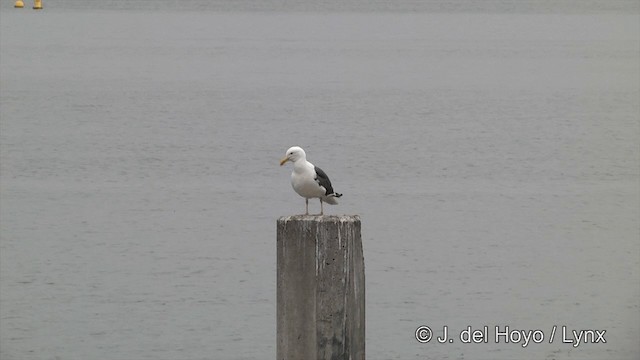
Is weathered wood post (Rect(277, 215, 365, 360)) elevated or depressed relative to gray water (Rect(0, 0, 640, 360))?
depressed

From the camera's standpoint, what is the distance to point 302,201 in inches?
858

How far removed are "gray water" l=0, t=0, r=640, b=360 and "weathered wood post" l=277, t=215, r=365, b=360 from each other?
5.75m

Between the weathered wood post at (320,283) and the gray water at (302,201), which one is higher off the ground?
the gray water at (302,201)

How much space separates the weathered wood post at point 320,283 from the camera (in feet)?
21.0

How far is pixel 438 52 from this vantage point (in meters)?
71.1

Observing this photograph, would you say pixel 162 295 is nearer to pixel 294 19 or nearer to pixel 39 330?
pixel 39 330

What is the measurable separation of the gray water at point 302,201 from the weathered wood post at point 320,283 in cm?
575

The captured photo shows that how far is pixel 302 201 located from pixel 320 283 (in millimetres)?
15405

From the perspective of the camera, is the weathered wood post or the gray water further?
the gray water

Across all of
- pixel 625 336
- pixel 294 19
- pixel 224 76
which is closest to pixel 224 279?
pixel 625 336

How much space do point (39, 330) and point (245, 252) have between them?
4193 millimetres

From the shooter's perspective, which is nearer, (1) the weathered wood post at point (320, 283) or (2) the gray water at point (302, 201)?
(1) the weathered wood post at point (320, 283)

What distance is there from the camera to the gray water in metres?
13.4

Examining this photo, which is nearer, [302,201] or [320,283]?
[320,283]
